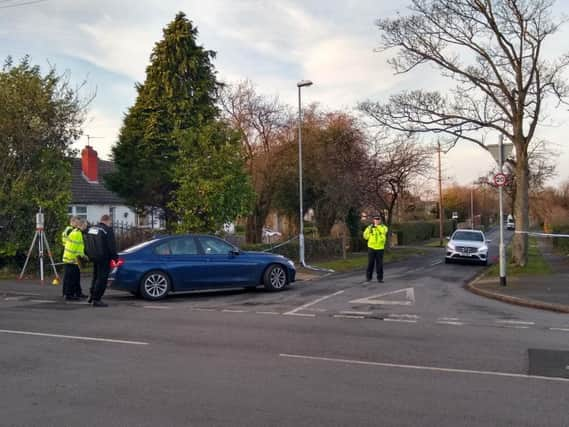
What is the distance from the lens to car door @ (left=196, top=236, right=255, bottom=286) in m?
13.7

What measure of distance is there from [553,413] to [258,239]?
29005mm

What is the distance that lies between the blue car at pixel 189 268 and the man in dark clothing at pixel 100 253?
1.58ft

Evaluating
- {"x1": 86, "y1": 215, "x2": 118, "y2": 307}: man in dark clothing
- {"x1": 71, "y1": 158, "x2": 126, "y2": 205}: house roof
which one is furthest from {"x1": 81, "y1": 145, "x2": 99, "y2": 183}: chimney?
{"x1": 86, "y1": 215, "x2": 118, "y2": 307}: man in dark clothing

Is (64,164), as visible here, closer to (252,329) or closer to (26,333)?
(26,333)

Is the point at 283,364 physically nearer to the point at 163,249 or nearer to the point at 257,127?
the point at 163,249

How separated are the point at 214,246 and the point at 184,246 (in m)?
0.76

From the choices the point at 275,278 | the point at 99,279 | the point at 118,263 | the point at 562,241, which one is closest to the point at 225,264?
the point at 275,278

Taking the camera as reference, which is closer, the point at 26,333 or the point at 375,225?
the point at 26,333

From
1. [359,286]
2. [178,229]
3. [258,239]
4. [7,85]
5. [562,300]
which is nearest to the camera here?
[562,300]

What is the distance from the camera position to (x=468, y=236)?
87.7 ft

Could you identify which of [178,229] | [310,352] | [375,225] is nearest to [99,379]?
[310,352]

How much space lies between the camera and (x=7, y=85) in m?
17.1

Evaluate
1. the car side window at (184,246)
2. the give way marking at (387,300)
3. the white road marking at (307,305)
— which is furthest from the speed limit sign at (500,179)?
the car side window at (184,246)

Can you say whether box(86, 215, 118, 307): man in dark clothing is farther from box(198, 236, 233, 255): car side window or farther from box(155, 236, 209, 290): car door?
box(198, 236, 233, 255): car side window
